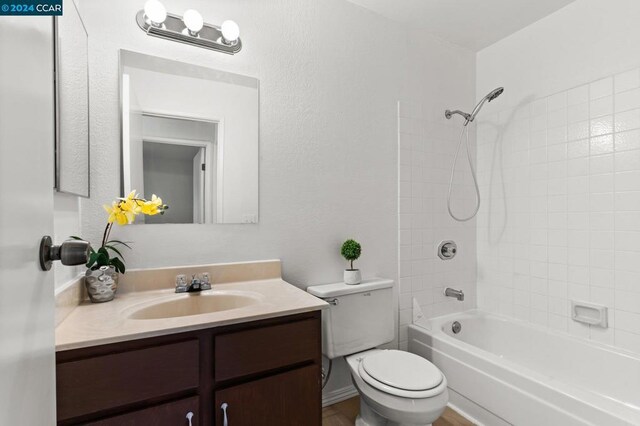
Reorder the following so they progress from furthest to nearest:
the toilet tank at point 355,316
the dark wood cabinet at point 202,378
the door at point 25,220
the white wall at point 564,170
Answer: the white wall at point 564,170
the toilet tank at point 355,316
the dark wood cabinet at point 202,378
the door at point 25,220

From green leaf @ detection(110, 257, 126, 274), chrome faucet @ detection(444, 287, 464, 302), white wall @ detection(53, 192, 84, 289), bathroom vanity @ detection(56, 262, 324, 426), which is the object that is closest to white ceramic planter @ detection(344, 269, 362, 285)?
bathroom vanity @ detection(56, 262, 324, 426)

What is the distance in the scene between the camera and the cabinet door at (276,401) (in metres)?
1.08

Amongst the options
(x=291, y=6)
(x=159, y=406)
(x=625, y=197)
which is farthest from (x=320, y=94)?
(x=625, y=197)

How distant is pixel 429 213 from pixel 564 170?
2.84 feet

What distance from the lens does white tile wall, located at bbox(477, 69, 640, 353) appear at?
1.77 metres

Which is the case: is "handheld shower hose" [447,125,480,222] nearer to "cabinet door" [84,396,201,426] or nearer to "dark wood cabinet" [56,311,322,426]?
"dark wood cabinet" [56,311,322,426]

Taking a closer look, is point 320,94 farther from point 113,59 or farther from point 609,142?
point 609,142

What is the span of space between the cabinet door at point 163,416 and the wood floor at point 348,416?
100 cm

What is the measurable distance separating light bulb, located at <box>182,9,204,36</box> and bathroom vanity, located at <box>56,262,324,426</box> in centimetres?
123

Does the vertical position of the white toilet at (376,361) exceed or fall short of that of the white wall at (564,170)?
it falls short

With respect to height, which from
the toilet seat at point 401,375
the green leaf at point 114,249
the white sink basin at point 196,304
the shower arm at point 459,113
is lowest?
the toilet seat at point 401,375

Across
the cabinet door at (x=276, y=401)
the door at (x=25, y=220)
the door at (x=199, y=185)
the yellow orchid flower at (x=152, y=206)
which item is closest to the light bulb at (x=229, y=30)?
the door at (x=199, y=185)

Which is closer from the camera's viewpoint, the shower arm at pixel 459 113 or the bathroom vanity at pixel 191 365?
the bathroom vanity at pixel 191 365

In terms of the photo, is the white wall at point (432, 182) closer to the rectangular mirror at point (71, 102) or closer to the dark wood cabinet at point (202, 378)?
the dark wood cabinet at point (202, 378)
